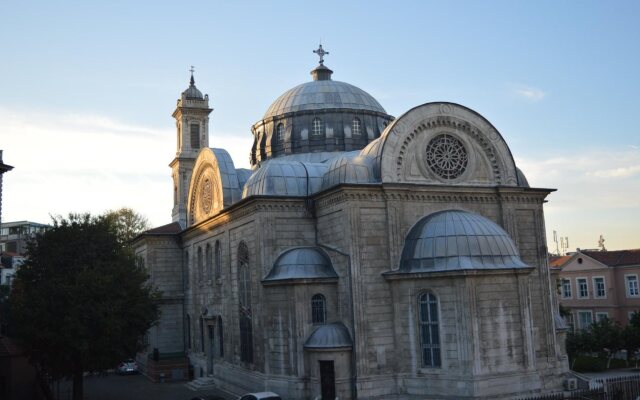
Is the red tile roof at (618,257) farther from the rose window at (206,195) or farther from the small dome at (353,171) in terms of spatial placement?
the rose window at (206,195)

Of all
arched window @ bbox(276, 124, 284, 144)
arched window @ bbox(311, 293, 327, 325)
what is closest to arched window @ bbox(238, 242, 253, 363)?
arched window @ bbox(311, 293, 327, 325)

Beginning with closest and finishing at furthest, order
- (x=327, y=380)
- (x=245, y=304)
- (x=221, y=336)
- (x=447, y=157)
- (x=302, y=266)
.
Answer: (x=327, y=380), (x=302, y=266), (x=447, y=157), (x=245, y=304), (x=221, y=336)

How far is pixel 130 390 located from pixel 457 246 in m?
19.6

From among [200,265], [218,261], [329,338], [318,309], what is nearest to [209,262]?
[218,261]

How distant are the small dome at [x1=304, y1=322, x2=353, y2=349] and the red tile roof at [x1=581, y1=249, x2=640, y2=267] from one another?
90.6 ft

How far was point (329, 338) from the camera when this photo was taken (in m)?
25.4

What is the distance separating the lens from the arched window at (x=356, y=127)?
121ft

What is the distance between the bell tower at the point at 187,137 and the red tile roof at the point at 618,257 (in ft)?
97.1

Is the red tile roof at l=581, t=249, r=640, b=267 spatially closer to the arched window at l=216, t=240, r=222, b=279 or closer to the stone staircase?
the arched window at l=216, t=240, r=222, b=279

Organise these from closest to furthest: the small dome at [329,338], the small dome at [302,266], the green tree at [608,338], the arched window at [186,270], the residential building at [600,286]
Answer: the small dome at [329,338] → the small dome at [302,266] → the green tree at [608,338] → the arched window at [186,270] → the residential building at [600,286]

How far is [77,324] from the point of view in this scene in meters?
25.4

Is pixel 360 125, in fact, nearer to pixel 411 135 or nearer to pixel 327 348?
pixel 411 135

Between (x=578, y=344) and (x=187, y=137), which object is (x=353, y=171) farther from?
(x=187, y=137)

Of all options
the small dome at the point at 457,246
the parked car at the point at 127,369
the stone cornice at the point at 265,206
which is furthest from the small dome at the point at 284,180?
the parked car at the point at 127,369
